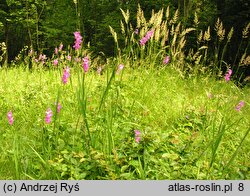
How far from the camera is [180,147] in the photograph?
2914 mm

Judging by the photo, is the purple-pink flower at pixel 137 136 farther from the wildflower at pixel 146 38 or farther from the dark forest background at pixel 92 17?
the dark forest background at pixel 92 17

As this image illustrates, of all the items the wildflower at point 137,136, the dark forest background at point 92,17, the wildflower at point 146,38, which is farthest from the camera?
the dark forest background at point 92,17

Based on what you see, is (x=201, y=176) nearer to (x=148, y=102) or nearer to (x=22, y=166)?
(x=22, y=166)

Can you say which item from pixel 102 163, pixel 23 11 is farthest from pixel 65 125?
pixel 23 11

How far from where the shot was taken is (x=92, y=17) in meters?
22.4

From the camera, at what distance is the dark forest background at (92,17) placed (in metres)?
9.90

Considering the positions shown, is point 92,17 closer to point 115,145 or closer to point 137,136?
point 115,145

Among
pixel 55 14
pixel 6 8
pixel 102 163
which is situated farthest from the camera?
pixel 55 14

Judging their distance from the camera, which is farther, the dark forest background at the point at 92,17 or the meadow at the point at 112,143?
the dark forest background at the point at 92,17

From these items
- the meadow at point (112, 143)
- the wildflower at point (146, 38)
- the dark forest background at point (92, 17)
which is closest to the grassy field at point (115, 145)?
the meadow at point (112, 143)

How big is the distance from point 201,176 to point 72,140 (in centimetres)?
105

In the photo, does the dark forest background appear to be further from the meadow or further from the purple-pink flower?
the purple-pink flower

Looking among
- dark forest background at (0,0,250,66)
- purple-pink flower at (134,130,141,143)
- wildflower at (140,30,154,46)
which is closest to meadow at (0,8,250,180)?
purple-pink flower at (134,130,141,143)

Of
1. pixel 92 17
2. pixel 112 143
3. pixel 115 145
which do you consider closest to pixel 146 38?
pixel 115 145
